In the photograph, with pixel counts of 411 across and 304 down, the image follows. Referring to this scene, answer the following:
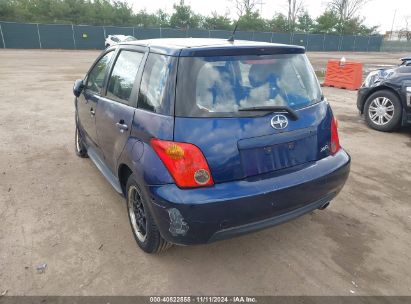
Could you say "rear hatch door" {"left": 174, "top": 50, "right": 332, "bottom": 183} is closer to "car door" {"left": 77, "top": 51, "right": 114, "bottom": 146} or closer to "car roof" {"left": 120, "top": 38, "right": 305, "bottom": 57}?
"car roof" {"left": 120, "top": 38, "right": 305, "bottom": 57}

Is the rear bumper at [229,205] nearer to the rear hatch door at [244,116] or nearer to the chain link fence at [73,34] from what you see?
the rear hatch door at [244,116]

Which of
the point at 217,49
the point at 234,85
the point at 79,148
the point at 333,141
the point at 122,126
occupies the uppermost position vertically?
the point at 217,49

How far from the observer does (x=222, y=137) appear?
2.34 meters

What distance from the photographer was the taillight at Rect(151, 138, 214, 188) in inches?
90.8

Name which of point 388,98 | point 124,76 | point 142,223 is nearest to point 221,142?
point 142,223

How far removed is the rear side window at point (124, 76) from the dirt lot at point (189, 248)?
4.04 feet

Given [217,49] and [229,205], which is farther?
[217,49]

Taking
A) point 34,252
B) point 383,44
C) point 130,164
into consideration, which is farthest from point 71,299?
point 383,44

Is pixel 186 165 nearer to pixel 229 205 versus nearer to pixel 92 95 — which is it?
pixel 229 205

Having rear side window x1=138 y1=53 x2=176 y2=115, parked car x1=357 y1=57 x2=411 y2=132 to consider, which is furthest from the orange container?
rear side window x1=138 y1=53 x2=176 y2=115

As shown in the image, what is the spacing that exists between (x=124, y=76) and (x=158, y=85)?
31.2 inches

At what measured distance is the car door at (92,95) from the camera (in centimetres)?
372

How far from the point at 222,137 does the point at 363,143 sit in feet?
14.5

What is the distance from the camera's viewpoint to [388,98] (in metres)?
6.32
